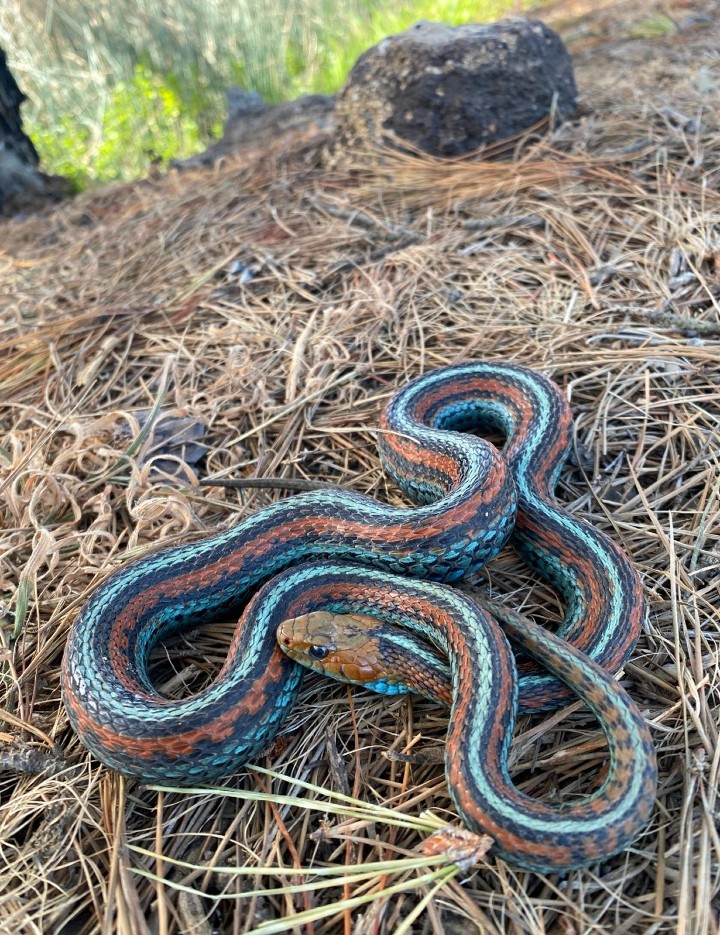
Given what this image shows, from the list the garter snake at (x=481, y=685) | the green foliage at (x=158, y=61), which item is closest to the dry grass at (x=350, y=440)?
the garter snake at (x=481, y=685)

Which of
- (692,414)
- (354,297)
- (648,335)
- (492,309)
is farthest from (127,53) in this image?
(692,414)

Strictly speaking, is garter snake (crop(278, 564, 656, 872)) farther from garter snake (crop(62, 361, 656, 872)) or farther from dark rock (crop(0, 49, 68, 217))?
dark rock (crop(0, 49, 68, 217))

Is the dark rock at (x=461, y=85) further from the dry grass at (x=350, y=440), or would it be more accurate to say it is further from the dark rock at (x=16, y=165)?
the dark rock at (x=16, y=165)

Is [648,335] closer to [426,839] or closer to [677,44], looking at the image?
[426,839]

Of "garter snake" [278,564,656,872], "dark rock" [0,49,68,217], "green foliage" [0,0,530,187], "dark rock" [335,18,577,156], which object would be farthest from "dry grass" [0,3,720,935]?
"green foliage" [0,0,530,187]

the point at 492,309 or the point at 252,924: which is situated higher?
the point at 492,309
